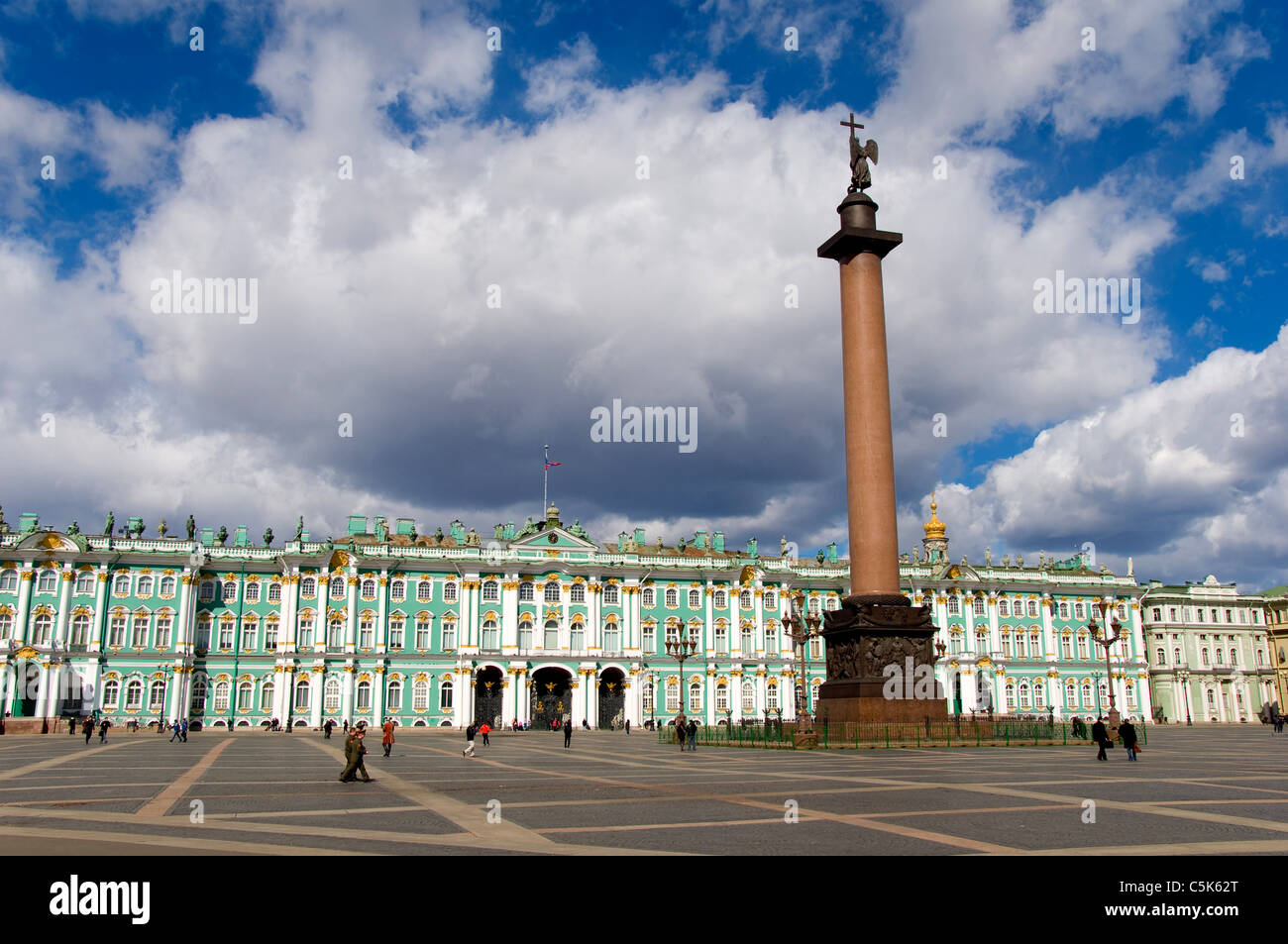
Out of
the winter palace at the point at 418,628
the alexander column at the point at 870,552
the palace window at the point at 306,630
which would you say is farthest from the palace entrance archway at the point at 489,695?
the alexander column at the point at 870,552

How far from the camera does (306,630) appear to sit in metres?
72.7

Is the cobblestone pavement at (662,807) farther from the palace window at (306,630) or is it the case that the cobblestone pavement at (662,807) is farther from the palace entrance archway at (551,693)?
the palace entrance archway at (551,693)

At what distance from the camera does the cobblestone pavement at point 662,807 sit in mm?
12172

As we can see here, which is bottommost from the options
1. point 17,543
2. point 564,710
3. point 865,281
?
point 564,710

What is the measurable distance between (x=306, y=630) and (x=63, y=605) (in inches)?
606

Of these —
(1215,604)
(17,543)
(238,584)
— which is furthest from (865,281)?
(1215,604)

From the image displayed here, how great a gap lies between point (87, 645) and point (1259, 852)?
72.2 metres

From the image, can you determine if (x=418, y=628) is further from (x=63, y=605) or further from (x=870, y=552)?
(x=870, y=552)

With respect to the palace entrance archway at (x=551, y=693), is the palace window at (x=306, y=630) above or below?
above

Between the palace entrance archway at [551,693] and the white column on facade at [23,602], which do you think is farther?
the palace entrance archway at [551,693]

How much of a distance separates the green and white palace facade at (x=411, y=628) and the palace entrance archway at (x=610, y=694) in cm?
21

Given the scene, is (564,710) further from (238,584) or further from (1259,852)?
(1259,852)
